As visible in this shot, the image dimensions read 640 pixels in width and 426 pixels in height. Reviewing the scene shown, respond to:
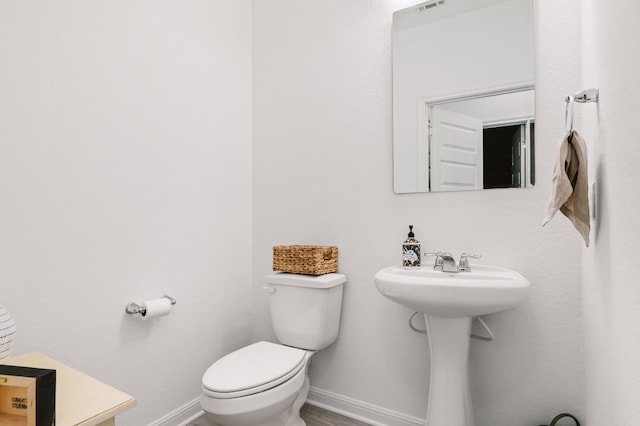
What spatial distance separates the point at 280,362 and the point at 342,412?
2.15 ft

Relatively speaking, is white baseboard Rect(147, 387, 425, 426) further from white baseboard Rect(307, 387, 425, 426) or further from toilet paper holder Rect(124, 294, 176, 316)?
toilet paper holder Rect(124, 294, 176, 316)

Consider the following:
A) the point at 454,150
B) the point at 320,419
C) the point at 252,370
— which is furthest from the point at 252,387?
the point at 454,150

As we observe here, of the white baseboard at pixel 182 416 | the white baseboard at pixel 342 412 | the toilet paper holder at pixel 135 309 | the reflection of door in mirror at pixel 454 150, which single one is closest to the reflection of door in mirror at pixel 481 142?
the reflection of door in mirror at pixel 454 150

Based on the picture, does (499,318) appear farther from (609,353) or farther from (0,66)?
(0,66)

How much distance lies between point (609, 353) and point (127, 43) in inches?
80.3

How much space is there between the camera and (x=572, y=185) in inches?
39.6

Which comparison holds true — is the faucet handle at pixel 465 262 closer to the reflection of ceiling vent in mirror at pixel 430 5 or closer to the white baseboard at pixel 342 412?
the white baseboard at pixel 342 412

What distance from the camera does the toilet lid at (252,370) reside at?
1318 millimetres

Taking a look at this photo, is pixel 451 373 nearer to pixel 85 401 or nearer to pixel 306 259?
pixel 306 259

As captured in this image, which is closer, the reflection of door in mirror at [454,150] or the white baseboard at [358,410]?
the reflection of door in mirror at [454,150]

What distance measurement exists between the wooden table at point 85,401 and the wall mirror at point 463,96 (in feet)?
4.59

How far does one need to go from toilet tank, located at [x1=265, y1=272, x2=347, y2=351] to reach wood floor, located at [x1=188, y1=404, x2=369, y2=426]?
0.40m

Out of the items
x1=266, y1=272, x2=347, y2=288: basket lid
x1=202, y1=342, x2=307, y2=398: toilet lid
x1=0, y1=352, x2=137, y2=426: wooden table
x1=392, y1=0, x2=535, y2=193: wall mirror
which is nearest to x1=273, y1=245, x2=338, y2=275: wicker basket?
x1=266, y1=272, x2=347, y2=288: basket lid

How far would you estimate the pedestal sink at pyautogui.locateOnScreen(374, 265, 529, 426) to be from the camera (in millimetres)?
1194
